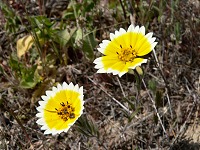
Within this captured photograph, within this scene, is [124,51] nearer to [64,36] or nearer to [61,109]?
[61,109]

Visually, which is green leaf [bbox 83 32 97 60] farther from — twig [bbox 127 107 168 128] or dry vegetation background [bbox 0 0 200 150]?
twig [bbox 127 107 168 128]

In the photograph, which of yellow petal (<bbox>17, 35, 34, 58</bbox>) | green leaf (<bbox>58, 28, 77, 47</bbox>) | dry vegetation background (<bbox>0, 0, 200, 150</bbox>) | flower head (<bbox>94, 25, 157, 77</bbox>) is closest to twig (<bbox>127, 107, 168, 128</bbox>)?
dry vegetation background (<bbox>0, 0, 200, 150</bbox>)

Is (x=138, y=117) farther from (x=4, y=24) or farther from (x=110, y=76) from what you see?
(x=4, y=24)

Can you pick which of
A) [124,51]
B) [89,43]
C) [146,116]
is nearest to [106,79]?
[89,43]

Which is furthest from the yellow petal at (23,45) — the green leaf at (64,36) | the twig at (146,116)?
the twig at (146,116)

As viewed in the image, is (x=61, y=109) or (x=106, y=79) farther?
(x=106, y=79)
